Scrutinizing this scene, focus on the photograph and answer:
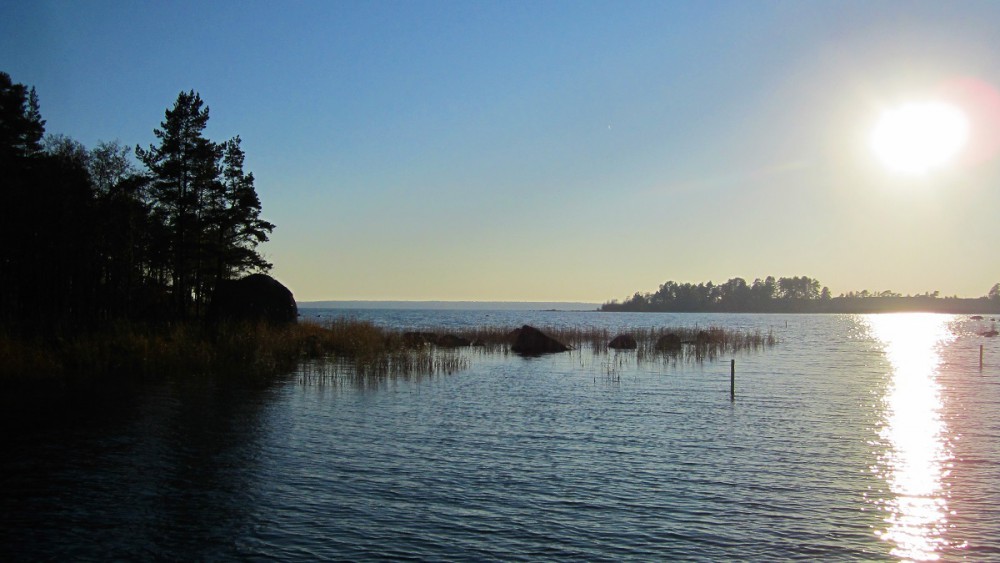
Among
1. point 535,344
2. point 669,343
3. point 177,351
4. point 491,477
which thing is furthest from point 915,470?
point 535,344

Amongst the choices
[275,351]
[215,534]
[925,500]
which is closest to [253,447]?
[215,534]

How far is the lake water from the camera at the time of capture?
954 cm

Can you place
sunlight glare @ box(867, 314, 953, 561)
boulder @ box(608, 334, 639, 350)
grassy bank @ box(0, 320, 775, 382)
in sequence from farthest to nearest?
1. boulder @ box(608, 334, 639, 350)
2. grassy bank @ box(0, 320, 775, 382)
3. sunlight glare @ box(867, 314, 953, 561)

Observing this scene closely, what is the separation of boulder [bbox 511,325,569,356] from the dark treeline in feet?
68.1

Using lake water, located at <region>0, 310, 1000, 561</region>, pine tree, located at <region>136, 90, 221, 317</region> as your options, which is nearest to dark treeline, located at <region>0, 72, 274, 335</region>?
pine tree, located at <region>136, 90, 221, 317</region>

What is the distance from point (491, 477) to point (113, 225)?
3331 cm

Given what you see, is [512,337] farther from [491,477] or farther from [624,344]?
[491,477]

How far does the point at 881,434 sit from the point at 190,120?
4280 centimetres

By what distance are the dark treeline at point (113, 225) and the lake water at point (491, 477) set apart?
16.4 meters

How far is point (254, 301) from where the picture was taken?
41.2 metres

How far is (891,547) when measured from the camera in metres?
9.66

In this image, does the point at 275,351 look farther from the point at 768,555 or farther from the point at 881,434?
the point at 768,555

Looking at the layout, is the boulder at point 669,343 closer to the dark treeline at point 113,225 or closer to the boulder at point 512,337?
the boulder at point 512,337

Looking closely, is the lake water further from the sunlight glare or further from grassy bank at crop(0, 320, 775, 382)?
grassy bank at crop(0, 320, 775, 382)
